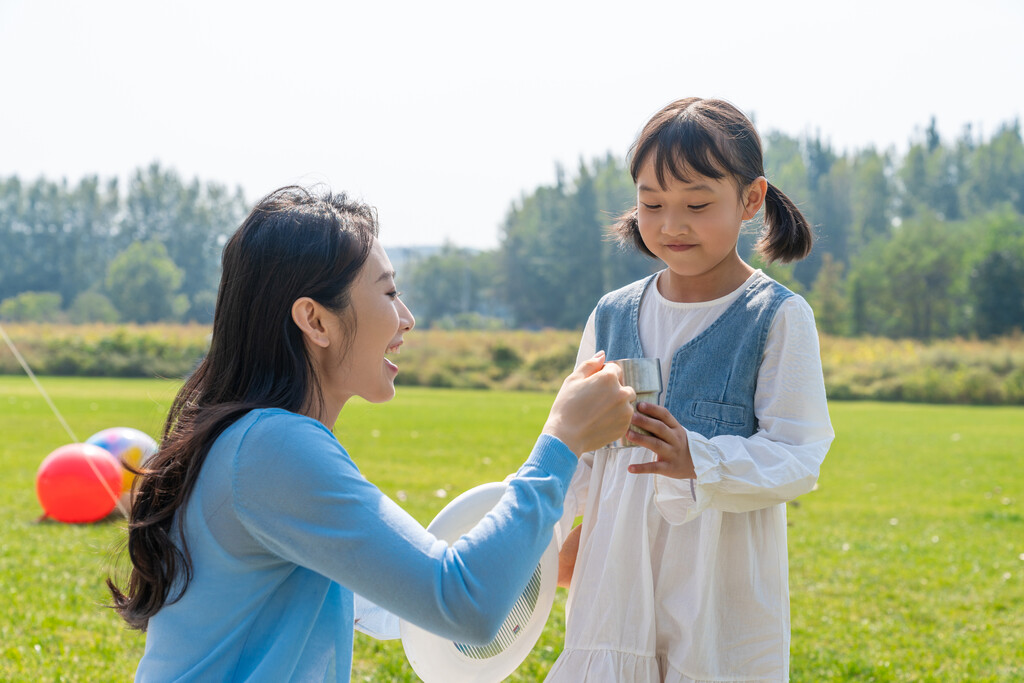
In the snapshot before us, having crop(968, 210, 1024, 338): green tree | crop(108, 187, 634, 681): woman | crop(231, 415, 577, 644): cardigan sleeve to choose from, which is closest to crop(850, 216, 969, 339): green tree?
crop(968, 210, 1024, 338): green tree

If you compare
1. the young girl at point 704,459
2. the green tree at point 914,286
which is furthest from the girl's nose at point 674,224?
the green tree at point 914,286

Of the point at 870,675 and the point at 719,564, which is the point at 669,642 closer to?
the point at 719,564

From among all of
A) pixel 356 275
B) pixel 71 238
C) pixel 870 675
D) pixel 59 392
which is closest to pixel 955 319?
pixel 59 392

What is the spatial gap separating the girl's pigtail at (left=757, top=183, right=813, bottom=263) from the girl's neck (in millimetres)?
164

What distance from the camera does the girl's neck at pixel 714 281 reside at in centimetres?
220

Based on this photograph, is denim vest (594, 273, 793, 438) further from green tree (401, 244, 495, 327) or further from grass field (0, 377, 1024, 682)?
green tree (401, 244, 495, 327)

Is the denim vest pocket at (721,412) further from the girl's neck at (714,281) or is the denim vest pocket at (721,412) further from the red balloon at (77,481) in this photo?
the red balloon at (77,481)

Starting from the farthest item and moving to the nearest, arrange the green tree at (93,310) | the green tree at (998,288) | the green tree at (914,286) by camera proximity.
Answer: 1. the green tree at (93,310)
2. the green tree at (914,286)
3. the green tree at (998,288)

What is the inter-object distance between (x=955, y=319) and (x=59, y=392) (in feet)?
156

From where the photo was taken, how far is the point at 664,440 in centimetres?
185

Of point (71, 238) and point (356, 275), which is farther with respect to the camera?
point (71, 238)

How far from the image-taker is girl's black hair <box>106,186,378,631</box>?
153 cm

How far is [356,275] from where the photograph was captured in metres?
1.62

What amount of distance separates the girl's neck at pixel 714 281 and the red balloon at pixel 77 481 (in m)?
6.51
